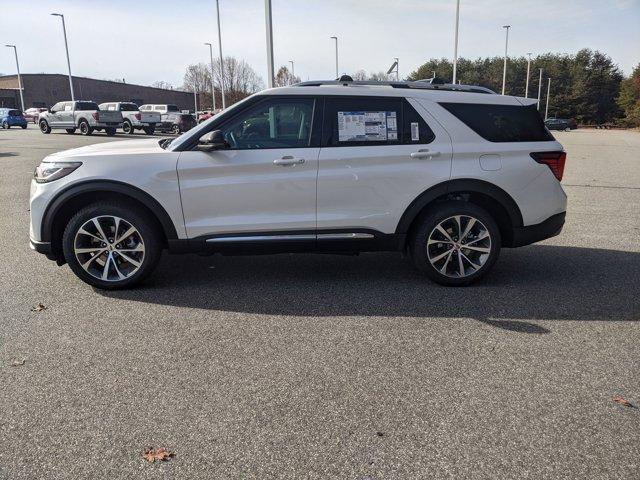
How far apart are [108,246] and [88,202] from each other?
0.46 meters

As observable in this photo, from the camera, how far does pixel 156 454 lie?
265 cm

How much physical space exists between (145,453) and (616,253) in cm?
583

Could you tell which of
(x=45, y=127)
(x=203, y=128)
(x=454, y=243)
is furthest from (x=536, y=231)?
(x=45, y=127)

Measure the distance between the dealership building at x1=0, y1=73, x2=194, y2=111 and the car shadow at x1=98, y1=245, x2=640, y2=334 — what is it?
3258 inches

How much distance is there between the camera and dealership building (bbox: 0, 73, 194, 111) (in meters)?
76.6

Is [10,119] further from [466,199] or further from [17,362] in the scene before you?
[466,199]

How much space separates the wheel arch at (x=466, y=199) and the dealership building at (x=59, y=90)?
83.9 m

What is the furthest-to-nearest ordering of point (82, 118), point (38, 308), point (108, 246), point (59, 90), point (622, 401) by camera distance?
1. point (59, 90)
2. point (82, 118)
3. point (108, 246)
4. point (38, 308)
5. point (622, 401)

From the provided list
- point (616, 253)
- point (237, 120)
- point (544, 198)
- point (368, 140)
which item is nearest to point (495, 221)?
point (544, 198)

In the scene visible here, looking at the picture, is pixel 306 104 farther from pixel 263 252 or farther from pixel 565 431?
pixel 565 431

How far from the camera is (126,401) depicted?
10.3ft

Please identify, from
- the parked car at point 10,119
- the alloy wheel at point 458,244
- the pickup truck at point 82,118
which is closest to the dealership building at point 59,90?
the parked car at point 10,119

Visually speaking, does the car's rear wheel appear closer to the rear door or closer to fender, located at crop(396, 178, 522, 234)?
the rear door

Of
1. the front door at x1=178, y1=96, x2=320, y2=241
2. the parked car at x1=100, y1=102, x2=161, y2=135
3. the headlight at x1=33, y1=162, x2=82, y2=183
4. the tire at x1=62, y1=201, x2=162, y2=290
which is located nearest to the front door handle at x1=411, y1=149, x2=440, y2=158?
the front door at x1=178, y1=96, x2=320, y2=241
